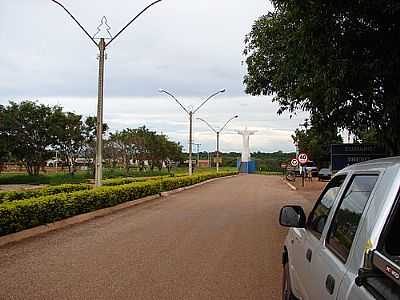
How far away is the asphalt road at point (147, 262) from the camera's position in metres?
7.11

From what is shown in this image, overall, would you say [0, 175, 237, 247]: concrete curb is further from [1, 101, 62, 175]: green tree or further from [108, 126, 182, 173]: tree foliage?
[108, 126, 182, 173]: tree foliage

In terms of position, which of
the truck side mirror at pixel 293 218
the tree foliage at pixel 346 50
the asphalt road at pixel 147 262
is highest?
the tree foliage at pixel 346 50

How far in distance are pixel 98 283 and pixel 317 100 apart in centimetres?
638

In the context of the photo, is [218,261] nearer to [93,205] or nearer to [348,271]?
[348,271]

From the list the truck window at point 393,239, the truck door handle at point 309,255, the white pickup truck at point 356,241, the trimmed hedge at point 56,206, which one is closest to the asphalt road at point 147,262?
the trimmed hedge at point 56,206

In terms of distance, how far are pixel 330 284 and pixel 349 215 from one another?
506 mm

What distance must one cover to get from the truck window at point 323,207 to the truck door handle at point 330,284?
3.12ft

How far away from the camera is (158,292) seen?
277 inches

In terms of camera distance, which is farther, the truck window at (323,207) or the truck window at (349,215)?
the truck window at (323,207)

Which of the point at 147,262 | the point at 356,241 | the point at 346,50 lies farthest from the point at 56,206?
the point at 356,241

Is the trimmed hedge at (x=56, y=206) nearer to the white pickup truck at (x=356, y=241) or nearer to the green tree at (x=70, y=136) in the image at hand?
the white pickup truck at (x=356, y=241)

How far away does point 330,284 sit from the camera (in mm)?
3045

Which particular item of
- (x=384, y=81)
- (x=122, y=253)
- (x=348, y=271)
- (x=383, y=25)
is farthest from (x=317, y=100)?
(x=348, y=271)

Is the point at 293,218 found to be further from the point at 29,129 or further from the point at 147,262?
the point at 29,129
